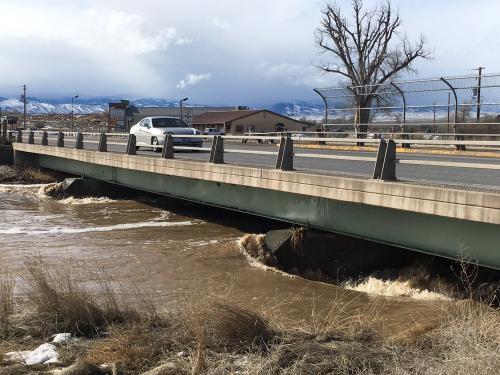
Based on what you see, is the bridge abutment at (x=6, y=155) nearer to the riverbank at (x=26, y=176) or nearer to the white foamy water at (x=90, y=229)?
the riverbank at (x=26, y=176)

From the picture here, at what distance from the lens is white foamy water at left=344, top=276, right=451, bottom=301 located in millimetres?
10547

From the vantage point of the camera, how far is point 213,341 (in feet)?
18.4

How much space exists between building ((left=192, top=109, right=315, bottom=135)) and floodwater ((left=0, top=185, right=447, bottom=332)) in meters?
63.1

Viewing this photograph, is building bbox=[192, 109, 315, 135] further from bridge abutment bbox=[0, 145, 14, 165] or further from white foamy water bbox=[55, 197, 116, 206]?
white foamy water bbox=[55, 197, 116, 206]

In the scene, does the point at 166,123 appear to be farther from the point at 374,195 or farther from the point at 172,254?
the point at 374,195

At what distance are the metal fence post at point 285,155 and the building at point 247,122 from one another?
7242cm

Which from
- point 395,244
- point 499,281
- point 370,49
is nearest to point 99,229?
point 395,244

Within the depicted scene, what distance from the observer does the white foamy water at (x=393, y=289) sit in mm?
10547

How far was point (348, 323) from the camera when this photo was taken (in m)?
6.76

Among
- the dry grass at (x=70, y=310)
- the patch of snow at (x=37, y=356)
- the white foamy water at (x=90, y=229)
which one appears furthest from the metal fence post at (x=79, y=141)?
the patch of snow at (x=37, y=356)

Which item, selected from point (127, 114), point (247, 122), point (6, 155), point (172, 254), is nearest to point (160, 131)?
point (172, 254)

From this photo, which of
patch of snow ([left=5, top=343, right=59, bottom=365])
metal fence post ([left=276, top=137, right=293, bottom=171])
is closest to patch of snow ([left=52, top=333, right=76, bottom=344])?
patch of snow ([left=5, top=343, right=59, bottom=365])

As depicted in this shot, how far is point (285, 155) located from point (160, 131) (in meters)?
12.2

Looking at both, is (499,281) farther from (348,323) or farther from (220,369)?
(220,369)
